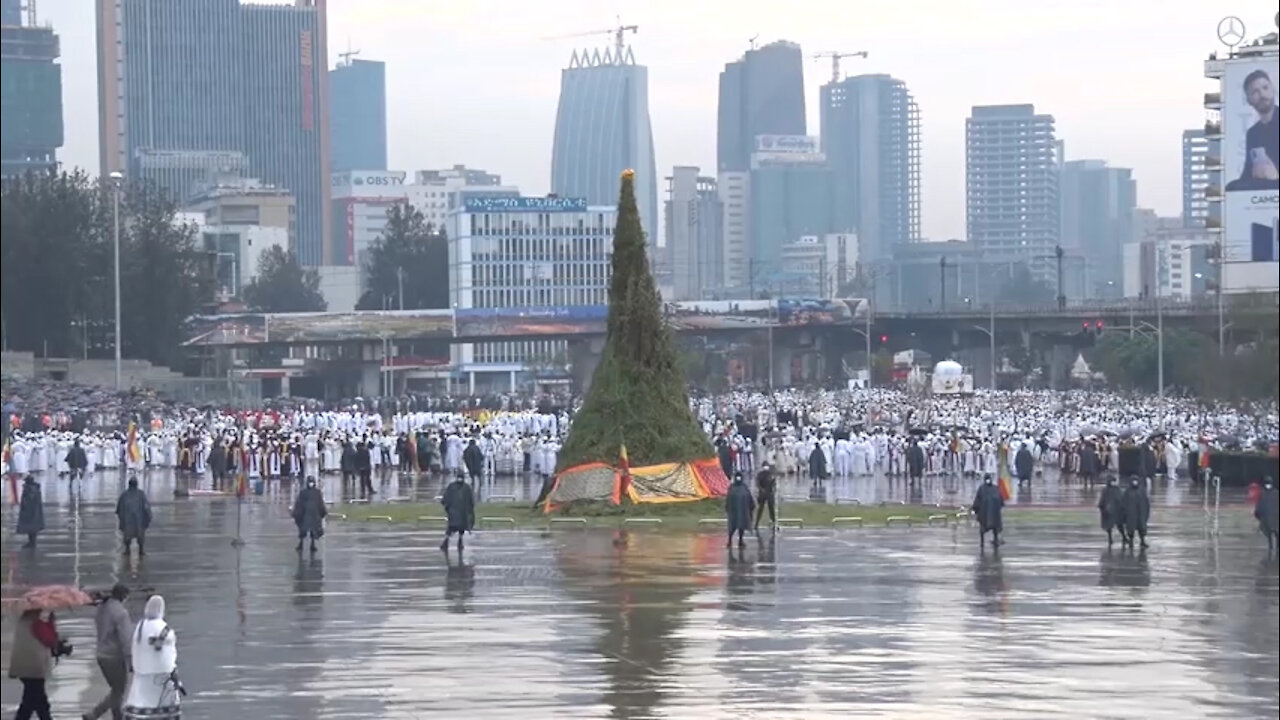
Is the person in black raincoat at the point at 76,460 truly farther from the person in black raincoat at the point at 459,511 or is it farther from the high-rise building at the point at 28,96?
the high-rise building at the point at 28,96

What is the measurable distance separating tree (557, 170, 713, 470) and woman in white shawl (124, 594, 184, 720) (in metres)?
23.6

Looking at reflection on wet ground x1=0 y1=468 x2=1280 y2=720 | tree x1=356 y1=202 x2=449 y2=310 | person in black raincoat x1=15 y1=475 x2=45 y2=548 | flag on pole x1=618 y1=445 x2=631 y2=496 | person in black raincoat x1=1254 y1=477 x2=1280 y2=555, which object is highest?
tree x1=356 y1=202 x2=449 y2=310

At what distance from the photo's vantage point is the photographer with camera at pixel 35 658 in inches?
527

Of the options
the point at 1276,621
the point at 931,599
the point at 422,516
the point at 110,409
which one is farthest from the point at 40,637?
the point at 110,409

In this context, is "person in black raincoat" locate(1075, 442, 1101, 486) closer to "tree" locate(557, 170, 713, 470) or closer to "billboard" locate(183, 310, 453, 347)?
"tree" locate(557, 170, 713, 470)

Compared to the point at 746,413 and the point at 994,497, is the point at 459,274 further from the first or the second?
the point at 994,497

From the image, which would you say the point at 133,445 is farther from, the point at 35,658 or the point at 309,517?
the point at 35,658

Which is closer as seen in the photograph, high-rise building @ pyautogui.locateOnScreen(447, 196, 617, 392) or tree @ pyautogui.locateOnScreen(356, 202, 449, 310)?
high-rise building @ pyautogui.locateOnScreen(447, 196, 617, 392)

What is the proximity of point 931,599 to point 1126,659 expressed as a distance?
18.6 feet

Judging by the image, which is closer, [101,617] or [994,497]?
[101,617]

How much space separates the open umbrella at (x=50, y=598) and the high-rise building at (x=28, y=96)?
2.76 metres

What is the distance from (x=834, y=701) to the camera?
1814cm

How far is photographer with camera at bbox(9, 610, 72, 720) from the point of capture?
1337 centimetres

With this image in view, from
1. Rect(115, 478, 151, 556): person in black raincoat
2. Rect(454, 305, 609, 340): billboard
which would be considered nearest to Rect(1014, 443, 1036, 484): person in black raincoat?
Rect(115, 478, 151, 556): person in black raincoat
